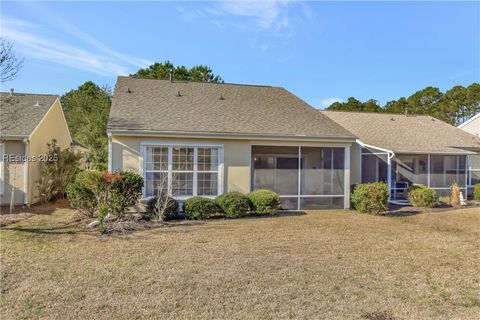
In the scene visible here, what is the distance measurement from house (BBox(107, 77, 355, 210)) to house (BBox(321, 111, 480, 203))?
3.01 metres

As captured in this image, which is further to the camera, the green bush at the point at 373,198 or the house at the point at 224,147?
the green bush at the point at 373,198

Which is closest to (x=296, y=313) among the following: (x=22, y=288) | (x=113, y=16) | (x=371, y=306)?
(x=371, y=306)

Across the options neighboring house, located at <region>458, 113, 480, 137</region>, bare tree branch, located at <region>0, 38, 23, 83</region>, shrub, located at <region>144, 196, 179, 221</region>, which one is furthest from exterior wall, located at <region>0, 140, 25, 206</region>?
neighboring house, located at <region>458, 113, 480, 137</region>

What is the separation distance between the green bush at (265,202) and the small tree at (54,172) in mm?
9422

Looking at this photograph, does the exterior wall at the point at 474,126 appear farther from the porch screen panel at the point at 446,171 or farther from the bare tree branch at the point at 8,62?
the bare tree branch at the point at 8,62

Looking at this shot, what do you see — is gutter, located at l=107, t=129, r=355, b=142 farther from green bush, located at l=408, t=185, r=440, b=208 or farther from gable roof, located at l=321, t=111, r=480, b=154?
gable roof, located at l=321, t=111, r=480, b=154

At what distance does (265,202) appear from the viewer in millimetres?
12430

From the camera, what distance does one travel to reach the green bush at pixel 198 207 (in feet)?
38.6

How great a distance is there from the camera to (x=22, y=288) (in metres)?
A: 5.38

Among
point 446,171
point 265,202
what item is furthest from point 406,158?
point 265,202

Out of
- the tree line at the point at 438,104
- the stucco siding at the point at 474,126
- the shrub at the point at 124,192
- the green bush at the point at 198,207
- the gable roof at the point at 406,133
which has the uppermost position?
the tree line at the point at 438,104

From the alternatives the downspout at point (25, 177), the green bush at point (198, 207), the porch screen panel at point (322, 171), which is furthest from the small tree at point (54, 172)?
the porch screen panel at point (322, 171)

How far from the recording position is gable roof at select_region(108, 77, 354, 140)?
507 inches

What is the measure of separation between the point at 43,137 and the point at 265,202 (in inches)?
453
